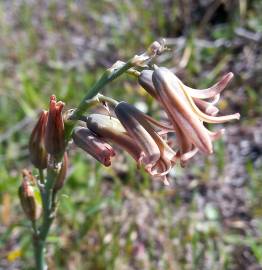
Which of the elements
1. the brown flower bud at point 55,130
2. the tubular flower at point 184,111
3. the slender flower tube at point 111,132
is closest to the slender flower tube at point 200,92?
the tubular flower at point 184,111

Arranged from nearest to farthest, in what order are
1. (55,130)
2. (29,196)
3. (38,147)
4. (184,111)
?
(184,111)
(55,130)
(38,147)
(29,196)

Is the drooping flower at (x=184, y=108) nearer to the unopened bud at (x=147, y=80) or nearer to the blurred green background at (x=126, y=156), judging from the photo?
the unopened bud at (x=147, y=80)

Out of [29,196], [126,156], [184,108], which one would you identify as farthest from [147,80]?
[126,156]

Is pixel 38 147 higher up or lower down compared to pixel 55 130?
lower down

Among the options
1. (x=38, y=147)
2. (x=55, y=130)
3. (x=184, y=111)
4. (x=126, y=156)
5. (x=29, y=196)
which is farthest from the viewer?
(x=126, y=156)

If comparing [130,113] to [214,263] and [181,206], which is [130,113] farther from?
[181,206]

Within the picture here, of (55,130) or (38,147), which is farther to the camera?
(38,147)

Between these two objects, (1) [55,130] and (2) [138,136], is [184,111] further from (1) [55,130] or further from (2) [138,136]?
(1) [55,130]
